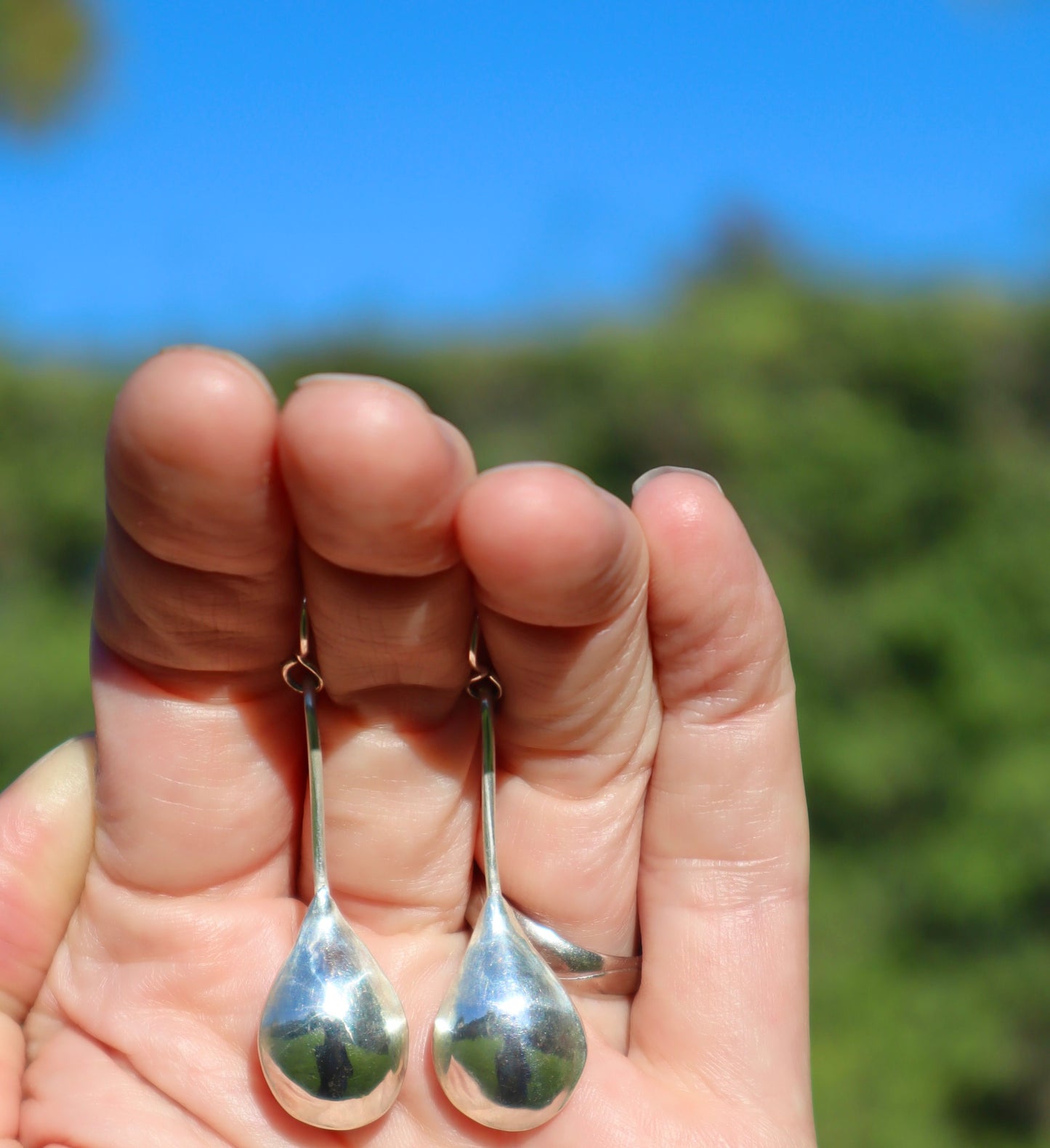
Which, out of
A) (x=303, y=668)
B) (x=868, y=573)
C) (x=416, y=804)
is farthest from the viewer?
(x=868, y=573)

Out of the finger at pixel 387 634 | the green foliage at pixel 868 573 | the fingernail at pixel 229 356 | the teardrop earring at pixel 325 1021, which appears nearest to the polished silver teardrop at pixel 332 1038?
the teardrop earring at pixel 325 1021

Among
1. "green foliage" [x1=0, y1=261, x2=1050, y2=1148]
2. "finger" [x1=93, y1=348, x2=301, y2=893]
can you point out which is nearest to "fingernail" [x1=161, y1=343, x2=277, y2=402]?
"finger" [x1=93, y1=348, x2=301, y2=893]

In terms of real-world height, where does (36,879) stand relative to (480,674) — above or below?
below

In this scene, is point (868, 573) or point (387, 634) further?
point (868, 573)

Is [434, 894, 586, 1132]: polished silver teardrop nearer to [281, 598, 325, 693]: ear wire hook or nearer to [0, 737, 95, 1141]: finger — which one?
[281, 598, 325, 693]: ear wire hook

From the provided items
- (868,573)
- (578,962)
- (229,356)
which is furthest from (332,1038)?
(868,573)

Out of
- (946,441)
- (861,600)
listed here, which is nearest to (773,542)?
(861,600)

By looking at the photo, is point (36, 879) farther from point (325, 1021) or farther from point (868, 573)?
point (868, 573)
